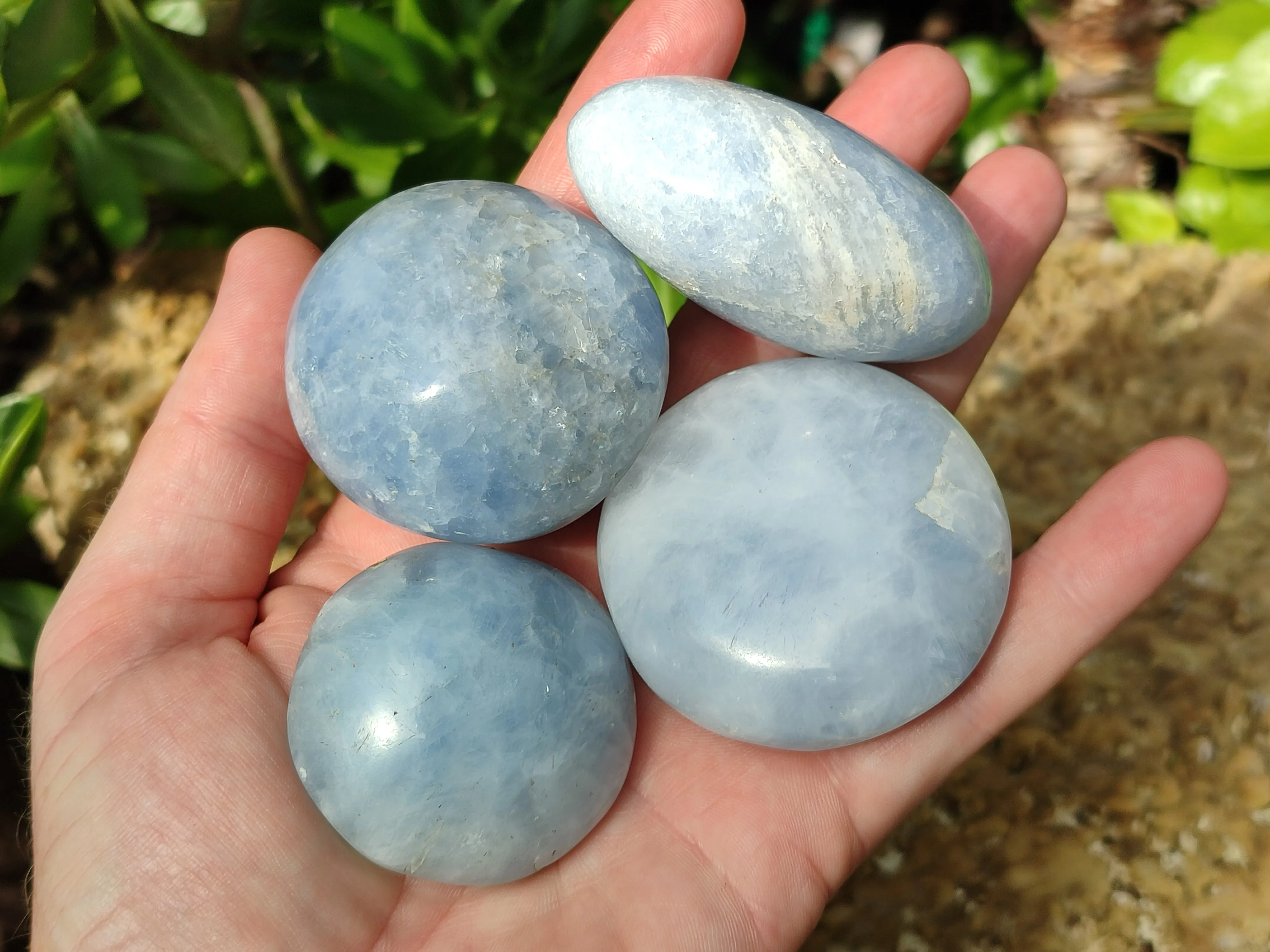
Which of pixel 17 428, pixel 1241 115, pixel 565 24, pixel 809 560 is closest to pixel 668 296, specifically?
pixel 565 24

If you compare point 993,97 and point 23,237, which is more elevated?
point 23,237

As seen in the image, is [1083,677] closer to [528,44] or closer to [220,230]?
[528,44]

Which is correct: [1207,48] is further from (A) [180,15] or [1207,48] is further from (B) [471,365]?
(A) [180,15]

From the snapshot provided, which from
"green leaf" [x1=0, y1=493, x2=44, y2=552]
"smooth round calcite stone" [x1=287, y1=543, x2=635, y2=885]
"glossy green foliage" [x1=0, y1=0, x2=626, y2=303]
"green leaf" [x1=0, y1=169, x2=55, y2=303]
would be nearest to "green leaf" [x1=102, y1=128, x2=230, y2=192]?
"glossy green foliage" [x1=0, y1=0, x2=626, y2=303]

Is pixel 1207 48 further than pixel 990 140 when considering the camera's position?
No

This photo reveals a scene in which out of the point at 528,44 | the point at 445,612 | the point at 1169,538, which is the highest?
the point at 528,44

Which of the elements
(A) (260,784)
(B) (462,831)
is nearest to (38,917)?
(A) (260,784)

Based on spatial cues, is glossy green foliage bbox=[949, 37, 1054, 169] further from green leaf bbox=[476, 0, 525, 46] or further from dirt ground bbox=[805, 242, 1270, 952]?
green leaf bbox=[476, 0, 525, 46]

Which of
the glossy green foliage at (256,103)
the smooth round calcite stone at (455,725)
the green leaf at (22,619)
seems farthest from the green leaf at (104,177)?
the smooth round calcite stone at (455,725)
